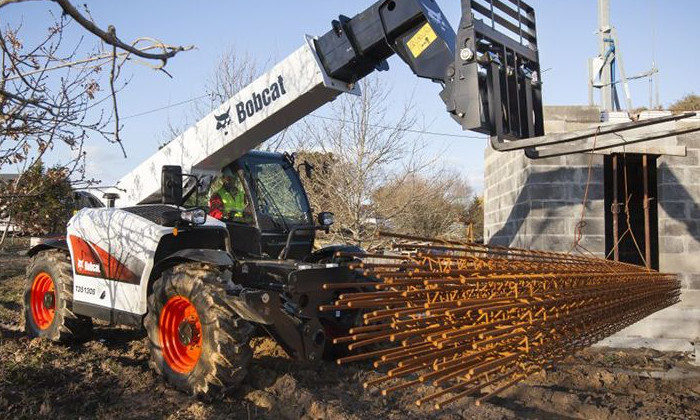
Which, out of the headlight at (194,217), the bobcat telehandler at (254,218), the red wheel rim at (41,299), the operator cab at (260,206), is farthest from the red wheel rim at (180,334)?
the red wheel rim at (41,299)

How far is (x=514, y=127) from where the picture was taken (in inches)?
203

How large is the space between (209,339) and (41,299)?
3592 mm

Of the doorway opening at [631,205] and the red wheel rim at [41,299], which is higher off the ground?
the doorway opening at [631,205]

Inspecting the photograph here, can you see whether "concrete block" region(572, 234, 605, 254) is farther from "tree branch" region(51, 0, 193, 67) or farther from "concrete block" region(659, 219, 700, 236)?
"tree branch" region(51, 0, 193, 67)

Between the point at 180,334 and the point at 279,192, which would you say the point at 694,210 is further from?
the point at 180,334

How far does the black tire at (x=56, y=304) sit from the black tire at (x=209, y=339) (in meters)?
1.91

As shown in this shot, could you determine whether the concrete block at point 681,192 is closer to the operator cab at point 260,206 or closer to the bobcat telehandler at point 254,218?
the bobcat telehandler at point 254,218

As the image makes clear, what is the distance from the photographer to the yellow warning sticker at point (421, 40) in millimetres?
5285

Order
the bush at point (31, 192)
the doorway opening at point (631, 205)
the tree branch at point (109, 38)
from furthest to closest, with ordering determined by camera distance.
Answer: the doorway opening at point (631, 205)
the bush at point (31, 192)
the tree branch at point (109, 38)

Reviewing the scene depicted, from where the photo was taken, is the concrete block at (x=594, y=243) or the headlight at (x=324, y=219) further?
the concrete block at (x=594, y=243)

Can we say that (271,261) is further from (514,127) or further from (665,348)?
(665,348)

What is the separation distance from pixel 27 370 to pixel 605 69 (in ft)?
45.6

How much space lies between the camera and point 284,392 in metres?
5.11

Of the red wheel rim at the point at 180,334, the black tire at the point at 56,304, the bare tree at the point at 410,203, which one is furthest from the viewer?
Result: the bare tree at the point at 410,203
